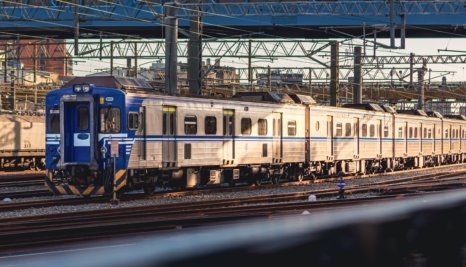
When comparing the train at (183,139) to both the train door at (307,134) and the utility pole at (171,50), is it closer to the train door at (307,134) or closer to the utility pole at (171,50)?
the train door at (307,134)

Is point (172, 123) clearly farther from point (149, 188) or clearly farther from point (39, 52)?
point (39, 52)

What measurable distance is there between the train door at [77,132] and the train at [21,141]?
21.7 meters

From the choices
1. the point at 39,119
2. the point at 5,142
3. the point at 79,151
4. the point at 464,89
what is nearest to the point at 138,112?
the point at 79,151

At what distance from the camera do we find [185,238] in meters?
3.33

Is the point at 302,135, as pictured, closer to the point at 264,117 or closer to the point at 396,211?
the point at 264,117

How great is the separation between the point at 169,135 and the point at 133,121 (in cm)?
168

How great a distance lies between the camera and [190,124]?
24.6 meters

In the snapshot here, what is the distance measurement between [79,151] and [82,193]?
1.15 m

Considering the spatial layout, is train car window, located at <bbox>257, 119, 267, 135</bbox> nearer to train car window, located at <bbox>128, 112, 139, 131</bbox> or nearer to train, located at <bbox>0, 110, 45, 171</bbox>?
train car window, located at <bbox>128, 112, 139, 131</bbox>

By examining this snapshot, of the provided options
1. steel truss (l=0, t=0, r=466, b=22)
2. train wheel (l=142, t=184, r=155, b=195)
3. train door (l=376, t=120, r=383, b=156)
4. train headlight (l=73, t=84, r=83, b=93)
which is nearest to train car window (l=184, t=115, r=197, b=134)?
train wheel (l=142, t=184, r=155, b=195)

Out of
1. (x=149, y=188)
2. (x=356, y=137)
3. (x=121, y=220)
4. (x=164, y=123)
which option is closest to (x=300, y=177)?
(x=356, y=137)

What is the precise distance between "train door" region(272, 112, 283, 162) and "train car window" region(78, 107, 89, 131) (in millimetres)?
8720

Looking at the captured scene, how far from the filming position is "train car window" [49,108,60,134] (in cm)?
2291

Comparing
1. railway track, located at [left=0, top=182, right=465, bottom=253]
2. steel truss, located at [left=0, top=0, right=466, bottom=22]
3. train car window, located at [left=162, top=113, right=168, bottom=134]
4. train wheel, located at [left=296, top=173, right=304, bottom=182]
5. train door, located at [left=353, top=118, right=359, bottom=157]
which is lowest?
train wheel, located at [left=296, top=173, right=304, bottom=182]
